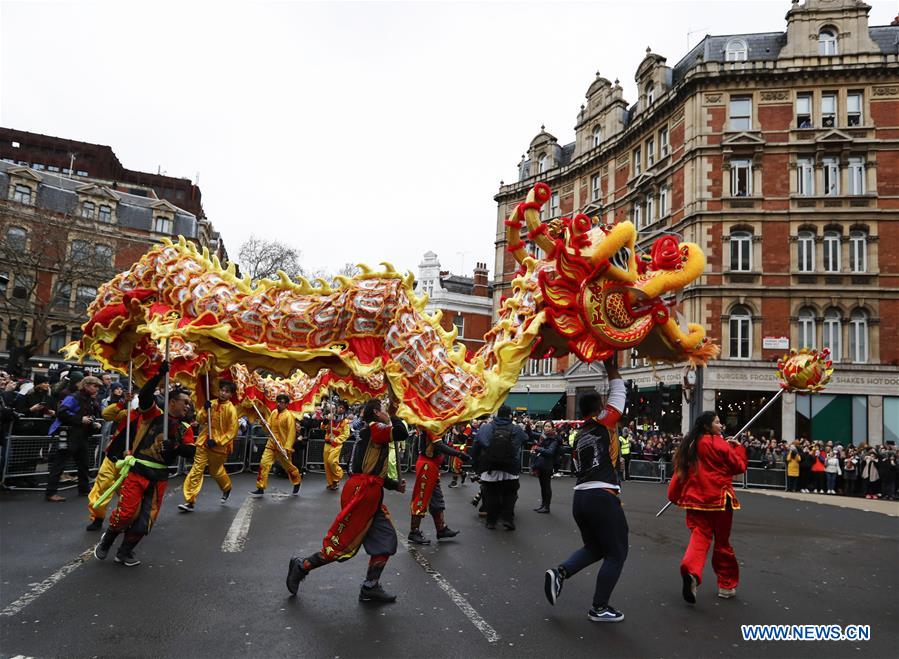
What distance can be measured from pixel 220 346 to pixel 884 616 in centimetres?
745

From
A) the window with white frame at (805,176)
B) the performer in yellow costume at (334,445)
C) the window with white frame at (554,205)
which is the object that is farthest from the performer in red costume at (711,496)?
the window with white frame at (554,205)

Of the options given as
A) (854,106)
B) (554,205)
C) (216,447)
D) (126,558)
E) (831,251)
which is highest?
(854,106)

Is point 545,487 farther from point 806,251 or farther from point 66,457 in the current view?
point 806,251

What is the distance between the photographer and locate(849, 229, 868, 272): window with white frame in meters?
23.3

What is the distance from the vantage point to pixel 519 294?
8.08 metres

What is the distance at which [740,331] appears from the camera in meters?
23.9

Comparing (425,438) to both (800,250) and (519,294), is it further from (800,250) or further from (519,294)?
(800,250)

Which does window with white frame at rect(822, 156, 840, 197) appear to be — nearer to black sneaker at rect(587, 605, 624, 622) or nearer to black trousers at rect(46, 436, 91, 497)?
black sneaker at rect(587, 605, 624, 622)

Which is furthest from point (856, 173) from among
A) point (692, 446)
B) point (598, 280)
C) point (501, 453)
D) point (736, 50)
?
point (692, 446)

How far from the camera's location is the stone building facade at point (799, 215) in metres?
22.8

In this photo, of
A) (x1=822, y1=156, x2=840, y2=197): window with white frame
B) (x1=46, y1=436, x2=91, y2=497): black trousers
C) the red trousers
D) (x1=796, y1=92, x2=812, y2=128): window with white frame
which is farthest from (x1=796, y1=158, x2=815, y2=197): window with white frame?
(x1=46, y1=436, x2=91, y2=497): black trousers

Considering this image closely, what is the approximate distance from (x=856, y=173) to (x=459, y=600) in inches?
1005

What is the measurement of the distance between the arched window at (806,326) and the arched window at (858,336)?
1.25 metres

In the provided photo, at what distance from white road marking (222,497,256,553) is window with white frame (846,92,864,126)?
2578 cm
